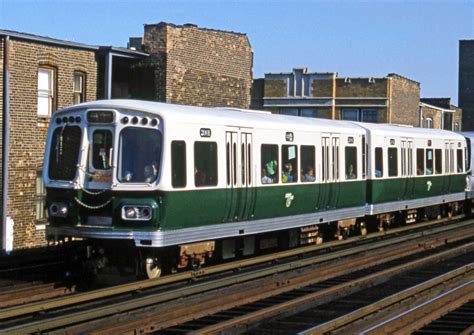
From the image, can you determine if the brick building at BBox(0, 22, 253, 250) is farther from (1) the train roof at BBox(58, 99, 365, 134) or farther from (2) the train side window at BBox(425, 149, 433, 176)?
(1) the train roof at BBox(58, 99, 365, 134)

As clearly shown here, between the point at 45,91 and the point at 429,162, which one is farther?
the point at 429,162

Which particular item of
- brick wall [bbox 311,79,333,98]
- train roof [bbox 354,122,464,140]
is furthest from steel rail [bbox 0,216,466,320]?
brick wall [bbox 311,79,333,98]

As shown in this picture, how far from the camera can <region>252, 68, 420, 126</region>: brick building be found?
50.2 metres

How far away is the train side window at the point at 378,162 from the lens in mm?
22750

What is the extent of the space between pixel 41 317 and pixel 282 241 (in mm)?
8583

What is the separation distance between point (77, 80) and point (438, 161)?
11.4 meters

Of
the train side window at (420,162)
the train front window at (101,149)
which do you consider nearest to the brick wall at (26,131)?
the train front window at (101,149)

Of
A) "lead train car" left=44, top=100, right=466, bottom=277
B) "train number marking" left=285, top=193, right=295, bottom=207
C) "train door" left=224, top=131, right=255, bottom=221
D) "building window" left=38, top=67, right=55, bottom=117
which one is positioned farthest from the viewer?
"building window" left=38, top=67, right=55, bottom=117

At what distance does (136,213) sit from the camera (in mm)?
13578

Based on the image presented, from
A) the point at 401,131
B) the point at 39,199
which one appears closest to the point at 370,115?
the point at 401,131

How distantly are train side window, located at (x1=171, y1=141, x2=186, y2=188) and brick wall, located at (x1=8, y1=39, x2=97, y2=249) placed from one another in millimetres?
8579

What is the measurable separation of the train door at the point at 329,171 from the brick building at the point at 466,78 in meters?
63.3

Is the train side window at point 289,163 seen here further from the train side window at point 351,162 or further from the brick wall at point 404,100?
the brick wall at point 404,100

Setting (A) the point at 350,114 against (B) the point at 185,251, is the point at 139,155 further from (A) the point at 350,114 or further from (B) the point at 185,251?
(A) the point at 350,114
